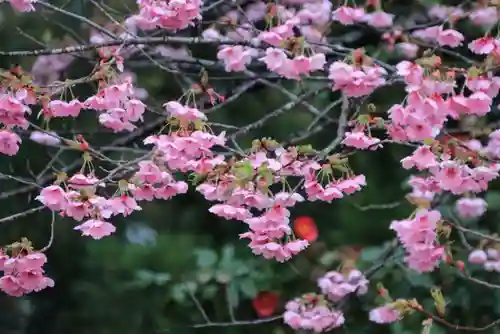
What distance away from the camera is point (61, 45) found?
2.45 metres

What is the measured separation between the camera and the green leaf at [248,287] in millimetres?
2459

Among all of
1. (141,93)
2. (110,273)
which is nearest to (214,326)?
(110,273)

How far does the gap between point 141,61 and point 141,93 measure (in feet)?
0.37

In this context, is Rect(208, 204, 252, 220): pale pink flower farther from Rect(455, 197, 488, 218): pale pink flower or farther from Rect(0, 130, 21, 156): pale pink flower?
Rect(455, 197, 488, 218): pale pink flower

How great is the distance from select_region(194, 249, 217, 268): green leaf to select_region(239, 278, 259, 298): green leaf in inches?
4.6

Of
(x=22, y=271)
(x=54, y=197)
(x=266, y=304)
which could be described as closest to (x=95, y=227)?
(x=54, y=197)

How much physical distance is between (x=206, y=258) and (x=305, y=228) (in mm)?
337

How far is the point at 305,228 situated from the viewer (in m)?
2.54

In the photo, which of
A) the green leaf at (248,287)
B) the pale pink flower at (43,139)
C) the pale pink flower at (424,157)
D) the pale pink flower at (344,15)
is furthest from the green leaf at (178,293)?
the pale pink flower at (424,157)

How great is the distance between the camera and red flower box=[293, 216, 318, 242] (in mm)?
2525

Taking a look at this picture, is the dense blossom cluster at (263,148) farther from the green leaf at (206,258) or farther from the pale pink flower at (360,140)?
the green leaf at (206,258)

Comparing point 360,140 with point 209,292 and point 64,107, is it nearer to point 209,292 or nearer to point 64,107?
point 64,107

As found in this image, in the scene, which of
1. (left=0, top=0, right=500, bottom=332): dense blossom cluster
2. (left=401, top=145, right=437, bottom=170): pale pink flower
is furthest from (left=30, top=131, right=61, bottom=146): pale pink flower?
(left=401, top=145, right=437, bottom=170): pale pink flower

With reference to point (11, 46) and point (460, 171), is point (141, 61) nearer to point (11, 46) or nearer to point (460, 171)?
point (11, 46)
